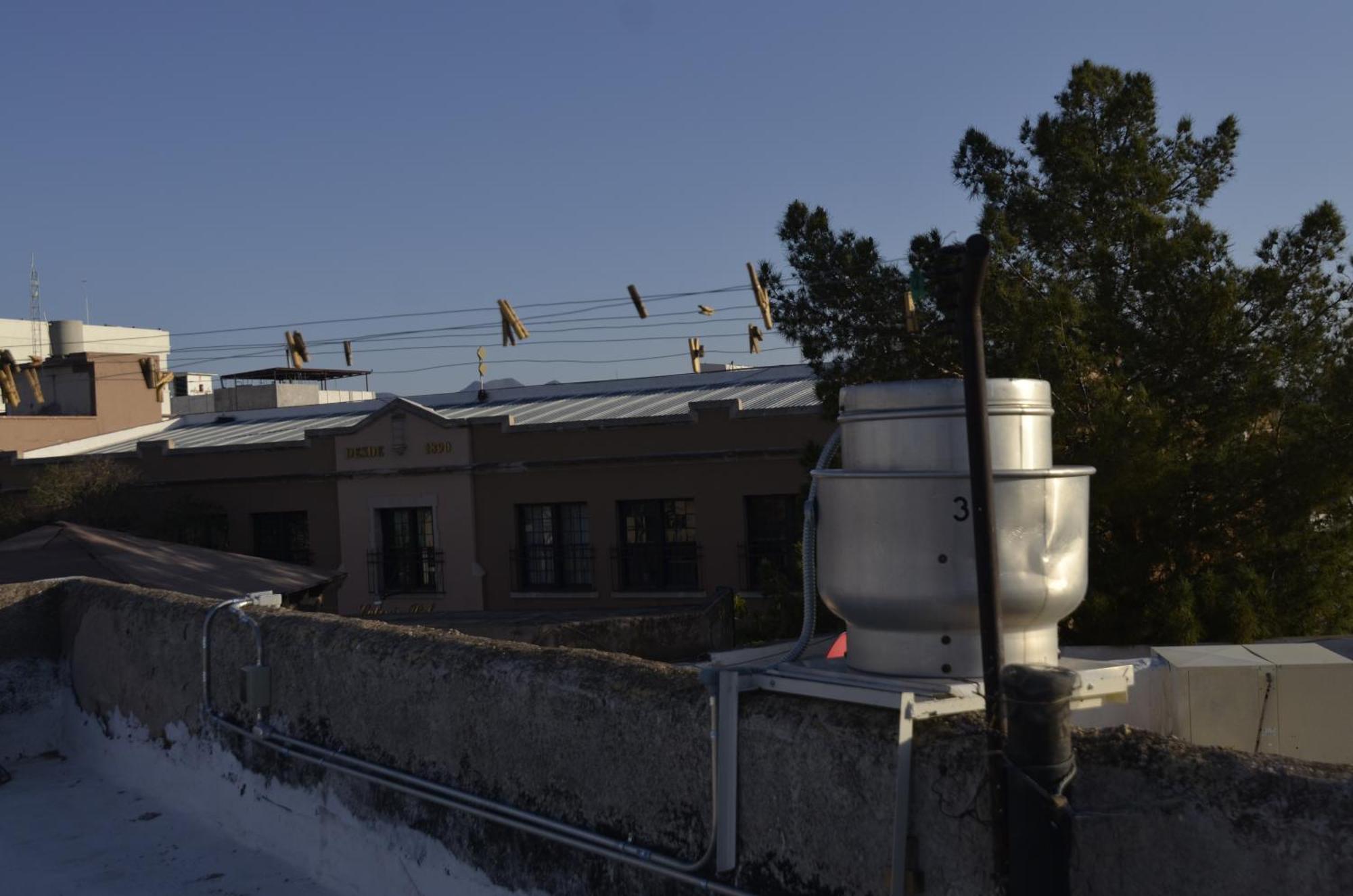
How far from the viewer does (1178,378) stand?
1250 centimetres

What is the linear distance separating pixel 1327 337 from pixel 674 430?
13.1 meters

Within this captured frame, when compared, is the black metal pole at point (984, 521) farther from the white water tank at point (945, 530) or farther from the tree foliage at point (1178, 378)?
the tree foliage at point (1178, 378)

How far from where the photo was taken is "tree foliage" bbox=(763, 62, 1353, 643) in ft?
38.2

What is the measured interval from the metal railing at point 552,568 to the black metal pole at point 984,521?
857 inches

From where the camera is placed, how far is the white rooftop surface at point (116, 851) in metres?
6.54

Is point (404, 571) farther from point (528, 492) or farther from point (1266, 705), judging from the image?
point (1266, 705)

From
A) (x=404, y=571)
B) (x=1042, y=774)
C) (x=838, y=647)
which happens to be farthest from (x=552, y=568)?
(x=1042, y=774)

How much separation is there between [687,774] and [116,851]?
446 cm

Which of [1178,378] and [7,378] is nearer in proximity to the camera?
[1178,378]

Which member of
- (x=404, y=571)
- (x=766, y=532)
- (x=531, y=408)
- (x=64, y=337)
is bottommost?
(x=404, y=571)

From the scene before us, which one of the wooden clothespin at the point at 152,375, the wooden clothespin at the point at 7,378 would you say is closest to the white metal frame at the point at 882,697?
the wooden clothespin at the point at 7,378

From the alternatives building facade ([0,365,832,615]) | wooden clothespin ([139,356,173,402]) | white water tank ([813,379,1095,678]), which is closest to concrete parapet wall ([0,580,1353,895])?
white water tank ([813,379,1095,678])

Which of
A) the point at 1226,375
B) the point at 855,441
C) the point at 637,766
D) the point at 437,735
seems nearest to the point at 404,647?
the point at 437,735

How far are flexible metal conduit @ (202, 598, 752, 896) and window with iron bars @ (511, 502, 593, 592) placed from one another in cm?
1745
